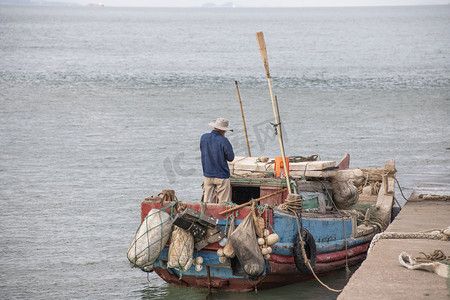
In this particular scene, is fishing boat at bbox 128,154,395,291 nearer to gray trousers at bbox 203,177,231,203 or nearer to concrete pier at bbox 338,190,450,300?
gray trousers at bbox 203,177,231,203

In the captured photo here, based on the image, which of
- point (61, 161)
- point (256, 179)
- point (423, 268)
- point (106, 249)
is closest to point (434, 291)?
point (423, 268)

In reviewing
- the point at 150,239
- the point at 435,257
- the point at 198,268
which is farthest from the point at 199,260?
the point at 435,257

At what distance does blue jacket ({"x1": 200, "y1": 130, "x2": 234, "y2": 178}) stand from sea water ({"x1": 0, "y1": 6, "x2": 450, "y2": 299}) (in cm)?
179

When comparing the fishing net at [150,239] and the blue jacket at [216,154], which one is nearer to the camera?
the fishing net at [150,239]

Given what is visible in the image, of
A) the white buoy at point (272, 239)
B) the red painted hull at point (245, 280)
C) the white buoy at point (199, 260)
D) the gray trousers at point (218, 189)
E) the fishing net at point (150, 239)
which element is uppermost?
the gray trousers at point (218, 189)

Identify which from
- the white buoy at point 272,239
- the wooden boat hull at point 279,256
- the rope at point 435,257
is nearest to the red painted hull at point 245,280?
the wooden boat hull at point 279,256

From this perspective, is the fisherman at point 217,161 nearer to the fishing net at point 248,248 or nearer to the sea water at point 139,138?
the fishing net at point 248,248

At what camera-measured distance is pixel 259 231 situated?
389 inches

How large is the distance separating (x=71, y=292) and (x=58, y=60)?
53.7 metres

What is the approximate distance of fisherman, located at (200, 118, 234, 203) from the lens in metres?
10.7

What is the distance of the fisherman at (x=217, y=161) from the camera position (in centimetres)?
1074

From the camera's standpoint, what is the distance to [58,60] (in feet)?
208

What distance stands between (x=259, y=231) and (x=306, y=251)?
45.8 inches

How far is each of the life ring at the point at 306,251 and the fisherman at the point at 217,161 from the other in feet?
4.15
